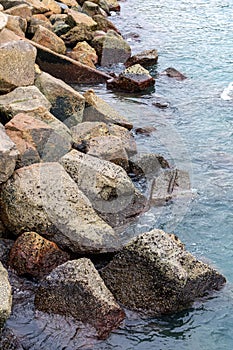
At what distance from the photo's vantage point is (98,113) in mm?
10500

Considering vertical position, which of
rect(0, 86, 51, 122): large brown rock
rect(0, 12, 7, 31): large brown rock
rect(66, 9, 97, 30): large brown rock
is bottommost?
rect(66, 9, 97, 30): large brown rock

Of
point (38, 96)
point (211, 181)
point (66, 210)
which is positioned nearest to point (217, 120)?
point (211, 181)

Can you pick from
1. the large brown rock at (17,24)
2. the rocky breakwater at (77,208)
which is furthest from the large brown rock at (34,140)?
the large brown rock at (17,24)

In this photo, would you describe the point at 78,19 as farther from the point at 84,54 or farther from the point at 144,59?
the point at 144,59

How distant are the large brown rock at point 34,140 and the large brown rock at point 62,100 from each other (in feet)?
5.66

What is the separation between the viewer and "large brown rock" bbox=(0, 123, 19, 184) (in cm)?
685

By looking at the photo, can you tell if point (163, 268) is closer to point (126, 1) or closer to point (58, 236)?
point (58, 236)

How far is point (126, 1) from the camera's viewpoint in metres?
24.7

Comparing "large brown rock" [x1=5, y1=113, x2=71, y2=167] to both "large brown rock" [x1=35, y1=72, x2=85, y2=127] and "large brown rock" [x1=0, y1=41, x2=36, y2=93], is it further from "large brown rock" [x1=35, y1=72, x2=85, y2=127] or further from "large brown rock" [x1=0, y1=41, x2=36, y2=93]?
"large brown rock" [x1=35, y1=72, x2=85, y2=127]

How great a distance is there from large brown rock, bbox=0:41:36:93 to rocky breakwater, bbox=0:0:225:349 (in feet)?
0.06

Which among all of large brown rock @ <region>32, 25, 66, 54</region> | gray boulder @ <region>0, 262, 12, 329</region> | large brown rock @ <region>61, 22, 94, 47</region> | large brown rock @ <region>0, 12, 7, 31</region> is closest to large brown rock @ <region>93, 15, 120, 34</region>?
large brown rock @ <region>61, 22, 94, 47</region>

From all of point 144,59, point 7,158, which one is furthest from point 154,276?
point 144,59

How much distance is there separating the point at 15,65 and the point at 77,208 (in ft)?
12.0

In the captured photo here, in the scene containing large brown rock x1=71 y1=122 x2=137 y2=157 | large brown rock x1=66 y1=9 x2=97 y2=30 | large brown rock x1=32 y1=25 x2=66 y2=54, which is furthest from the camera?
large brown rock x1=66 y1=9 x2=97 y2=30
